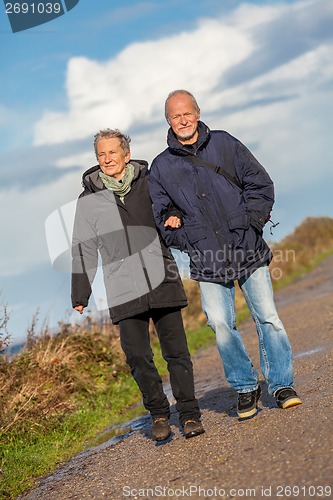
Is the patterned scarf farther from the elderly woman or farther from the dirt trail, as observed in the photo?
the dirt trail

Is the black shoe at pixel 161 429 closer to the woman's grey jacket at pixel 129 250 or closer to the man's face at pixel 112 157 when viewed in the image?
the woman's grey jacket at pixel 129 250

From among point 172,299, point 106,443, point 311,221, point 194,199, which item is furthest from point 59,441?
point 311,221

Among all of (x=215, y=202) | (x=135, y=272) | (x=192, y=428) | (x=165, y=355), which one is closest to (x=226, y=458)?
(x=192, y=428)

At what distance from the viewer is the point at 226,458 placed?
5902 mm

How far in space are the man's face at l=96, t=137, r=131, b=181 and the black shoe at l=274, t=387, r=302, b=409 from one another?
2.14 metres

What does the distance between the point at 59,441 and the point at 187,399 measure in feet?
7.60

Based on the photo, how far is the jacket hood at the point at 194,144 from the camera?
267 inches

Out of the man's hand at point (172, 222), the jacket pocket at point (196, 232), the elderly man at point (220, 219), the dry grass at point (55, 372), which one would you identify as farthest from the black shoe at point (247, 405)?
the dry grass at point (55, 372)

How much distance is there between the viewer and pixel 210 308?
22.9 ft

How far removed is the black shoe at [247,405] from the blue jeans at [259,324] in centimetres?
5

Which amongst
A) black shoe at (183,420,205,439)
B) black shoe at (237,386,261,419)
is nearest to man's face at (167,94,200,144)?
black shoe at (237,386,261,419)

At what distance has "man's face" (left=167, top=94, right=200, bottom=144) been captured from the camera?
6.74 metres

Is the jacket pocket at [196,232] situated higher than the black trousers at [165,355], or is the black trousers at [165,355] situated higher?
the jacket pocket at [196,232]

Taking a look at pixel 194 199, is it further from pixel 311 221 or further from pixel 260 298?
pixel 311 221
